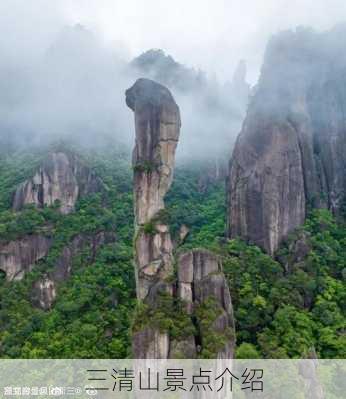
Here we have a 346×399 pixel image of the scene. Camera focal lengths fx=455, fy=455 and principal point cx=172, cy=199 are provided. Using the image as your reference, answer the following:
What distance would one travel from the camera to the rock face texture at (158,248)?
15875 millimetres

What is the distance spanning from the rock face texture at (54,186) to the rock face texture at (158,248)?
13.1m

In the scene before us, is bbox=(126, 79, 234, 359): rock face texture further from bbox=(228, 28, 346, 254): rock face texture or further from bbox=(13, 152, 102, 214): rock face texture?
bbox=(13, 152, 102, 214): rock face texture

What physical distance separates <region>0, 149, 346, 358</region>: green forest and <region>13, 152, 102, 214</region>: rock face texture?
936 mm

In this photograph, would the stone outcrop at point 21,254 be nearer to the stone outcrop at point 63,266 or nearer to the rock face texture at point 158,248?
the stone outcrop at point 63,266

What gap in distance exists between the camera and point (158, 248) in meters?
19.9

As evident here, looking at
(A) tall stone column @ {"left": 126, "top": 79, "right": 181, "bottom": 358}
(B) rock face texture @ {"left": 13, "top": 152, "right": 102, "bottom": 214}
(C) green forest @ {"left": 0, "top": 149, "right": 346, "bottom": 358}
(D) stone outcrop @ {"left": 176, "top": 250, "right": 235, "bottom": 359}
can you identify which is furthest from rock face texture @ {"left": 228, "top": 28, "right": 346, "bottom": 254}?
(B) rock face texture @ {"left": 13, "top": 152, "right": 102, "bottom": 214}

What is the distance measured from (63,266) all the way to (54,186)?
22.8 ft

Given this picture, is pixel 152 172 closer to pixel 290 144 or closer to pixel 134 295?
pixel 134 295

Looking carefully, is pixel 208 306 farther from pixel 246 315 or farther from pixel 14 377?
pixel 14 377

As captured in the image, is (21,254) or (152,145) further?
(21,254)

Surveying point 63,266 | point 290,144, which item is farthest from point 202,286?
point 63,266

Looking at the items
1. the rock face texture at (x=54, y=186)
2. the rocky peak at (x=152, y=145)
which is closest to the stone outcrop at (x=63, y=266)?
the rock face texture at (x=54, y=186)

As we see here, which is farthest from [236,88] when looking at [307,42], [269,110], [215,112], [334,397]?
[334,397]

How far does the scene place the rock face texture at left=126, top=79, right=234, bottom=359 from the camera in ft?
52.1
